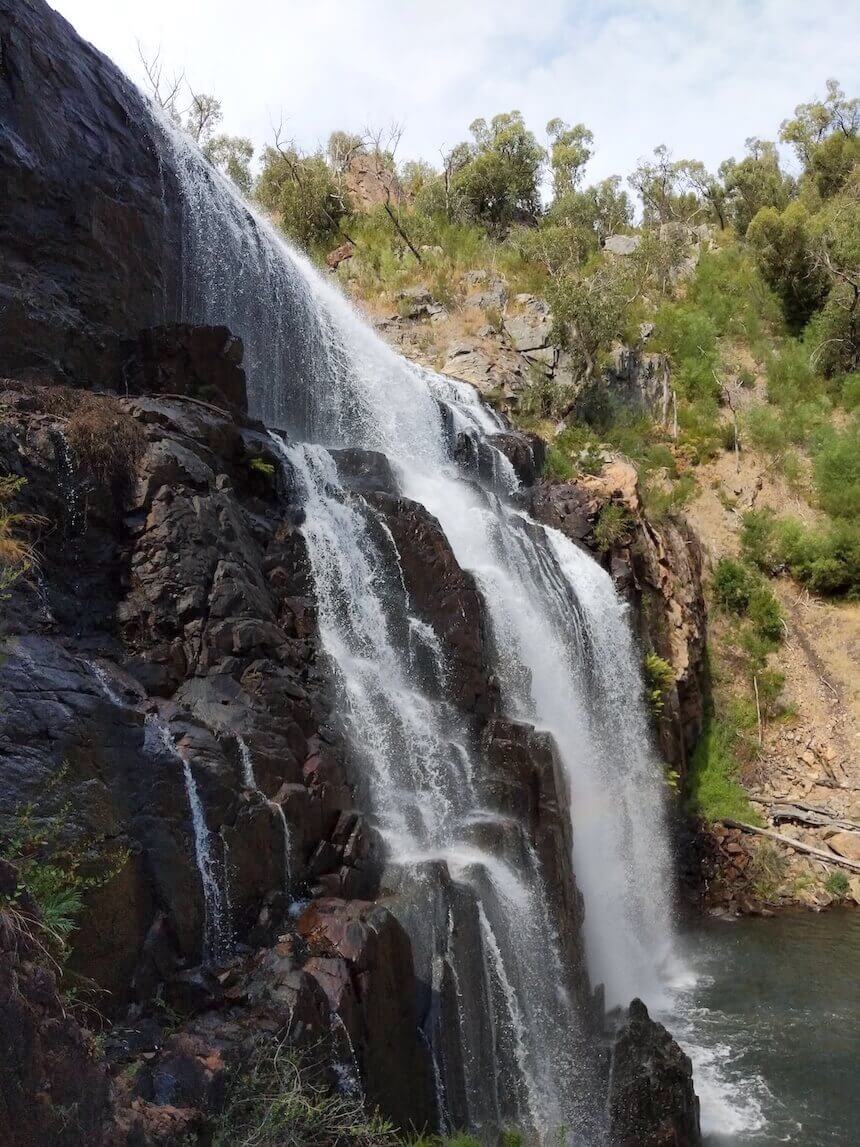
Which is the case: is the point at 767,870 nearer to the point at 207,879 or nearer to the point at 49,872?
the point at 207,879

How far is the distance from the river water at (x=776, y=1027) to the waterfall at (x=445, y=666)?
96 cm

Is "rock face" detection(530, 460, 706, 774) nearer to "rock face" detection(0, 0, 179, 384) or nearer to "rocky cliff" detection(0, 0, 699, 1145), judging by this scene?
"rocky cliff" detection(0, 0, 699, 1145)

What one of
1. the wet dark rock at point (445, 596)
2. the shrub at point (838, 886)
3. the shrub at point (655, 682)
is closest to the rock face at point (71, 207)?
the wet dark rock at point (445, 596)

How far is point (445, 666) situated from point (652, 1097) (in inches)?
229

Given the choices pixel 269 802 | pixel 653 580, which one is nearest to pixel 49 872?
pixel 269 802

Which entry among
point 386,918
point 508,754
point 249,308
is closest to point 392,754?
point 508,754

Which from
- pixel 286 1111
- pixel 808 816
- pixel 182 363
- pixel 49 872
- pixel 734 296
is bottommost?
pixel 808 816

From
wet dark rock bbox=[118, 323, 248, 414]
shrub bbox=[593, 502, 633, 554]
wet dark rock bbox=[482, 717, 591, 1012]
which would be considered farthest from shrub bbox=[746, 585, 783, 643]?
wet dark rock bbox=[118, 323, 248, 414]

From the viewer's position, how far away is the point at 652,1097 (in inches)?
358

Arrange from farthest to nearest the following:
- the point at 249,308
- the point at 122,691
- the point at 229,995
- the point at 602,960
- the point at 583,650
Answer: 1. the point at 249,308
2. the point at 583,650
3. the point at 602,960
4. the point at 122,691
5. the point at 229,995

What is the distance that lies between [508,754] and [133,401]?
673cm

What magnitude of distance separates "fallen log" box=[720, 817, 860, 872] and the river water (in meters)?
1.02

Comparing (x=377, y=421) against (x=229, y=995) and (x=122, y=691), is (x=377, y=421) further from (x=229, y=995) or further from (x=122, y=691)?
(x=229, y=995)

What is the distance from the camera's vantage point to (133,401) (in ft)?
36.1
